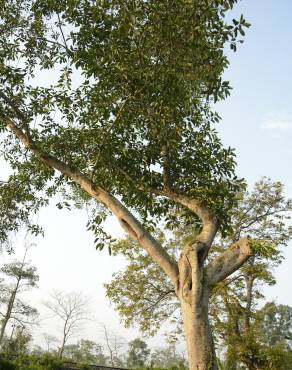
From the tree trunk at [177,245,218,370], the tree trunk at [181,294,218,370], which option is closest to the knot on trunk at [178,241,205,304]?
the tree trunk at [177,245,218,370]

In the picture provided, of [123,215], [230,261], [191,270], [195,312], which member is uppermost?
[123,215]

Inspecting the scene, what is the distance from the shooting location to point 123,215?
5941 millimetres


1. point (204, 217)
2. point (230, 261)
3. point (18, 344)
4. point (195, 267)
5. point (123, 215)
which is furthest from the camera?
point (18, 344)

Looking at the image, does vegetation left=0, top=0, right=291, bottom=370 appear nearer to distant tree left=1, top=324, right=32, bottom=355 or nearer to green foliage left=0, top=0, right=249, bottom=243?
green foliage left=0, top=0, right=249, bottom=243

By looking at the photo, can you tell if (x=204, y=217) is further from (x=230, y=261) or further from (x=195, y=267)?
(x=195, y=267)

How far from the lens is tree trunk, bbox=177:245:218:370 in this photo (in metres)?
4.72

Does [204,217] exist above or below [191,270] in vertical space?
above

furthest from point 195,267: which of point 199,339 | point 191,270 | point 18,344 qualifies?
point 18,344

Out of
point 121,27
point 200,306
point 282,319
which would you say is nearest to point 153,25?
point 121,27

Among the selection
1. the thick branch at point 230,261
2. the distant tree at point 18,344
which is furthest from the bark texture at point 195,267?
the distant tree at point 18,344

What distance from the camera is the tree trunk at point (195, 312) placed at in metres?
4.72

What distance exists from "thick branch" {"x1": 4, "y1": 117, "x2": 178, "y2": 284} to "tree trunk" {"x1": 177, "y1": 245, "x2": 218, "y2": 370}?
0.85 feet

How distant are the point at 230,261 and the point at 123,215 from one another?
6.01ft

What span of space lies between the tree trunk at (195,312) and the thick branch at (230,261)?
0.25 metres
